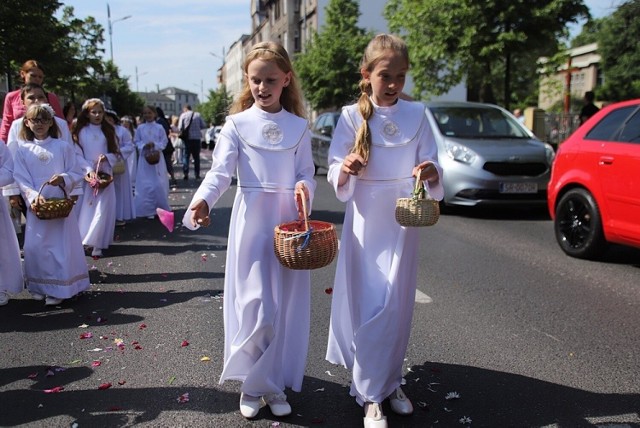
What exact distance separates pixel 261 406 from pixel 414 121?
5.74 feet

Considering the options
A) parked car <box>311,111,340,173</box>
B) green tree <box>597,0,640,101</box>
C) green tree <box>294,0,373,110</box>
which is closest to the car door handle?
parked car <box>311,111,340,173</box>

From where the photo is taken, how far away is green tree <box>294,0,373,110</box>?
116ft

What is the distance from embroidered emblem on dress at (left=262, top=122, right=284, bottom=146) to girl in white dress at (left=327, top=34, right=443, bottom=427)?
0.93ft

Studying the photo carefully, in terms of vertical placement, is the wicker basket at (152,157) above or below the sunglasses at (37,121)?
below

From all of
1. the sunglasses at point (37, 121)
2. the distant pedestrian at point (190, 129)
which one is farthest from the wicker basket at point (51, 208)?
the distant pedestrian at point (190, 129)

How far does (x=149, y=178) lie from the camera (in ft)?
35.1

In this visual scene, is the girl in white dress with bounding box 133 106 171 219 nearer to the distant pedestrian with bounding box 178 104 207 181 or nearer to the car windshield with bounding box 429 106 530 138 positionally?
the car windshield with bounding box 429 106 530 138

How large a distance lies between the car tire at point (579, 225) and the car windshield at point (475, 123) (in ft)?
11.4

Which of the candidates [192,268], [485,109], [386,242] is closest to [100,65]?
[485,109]

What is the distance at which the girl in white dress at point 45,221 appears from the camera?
5355mm

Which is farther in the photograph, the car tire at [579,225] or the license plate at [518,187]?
the license plate at [518,187]

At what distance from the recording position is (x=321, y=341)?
4.38m

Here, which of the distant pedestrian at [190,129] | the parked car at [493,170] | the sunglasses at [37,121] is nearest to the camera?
the sunglasses at [37,121]

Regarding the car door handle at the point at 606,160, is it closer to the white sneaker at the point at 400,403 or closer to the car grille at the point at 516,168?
the car grille at the point at 516,168
